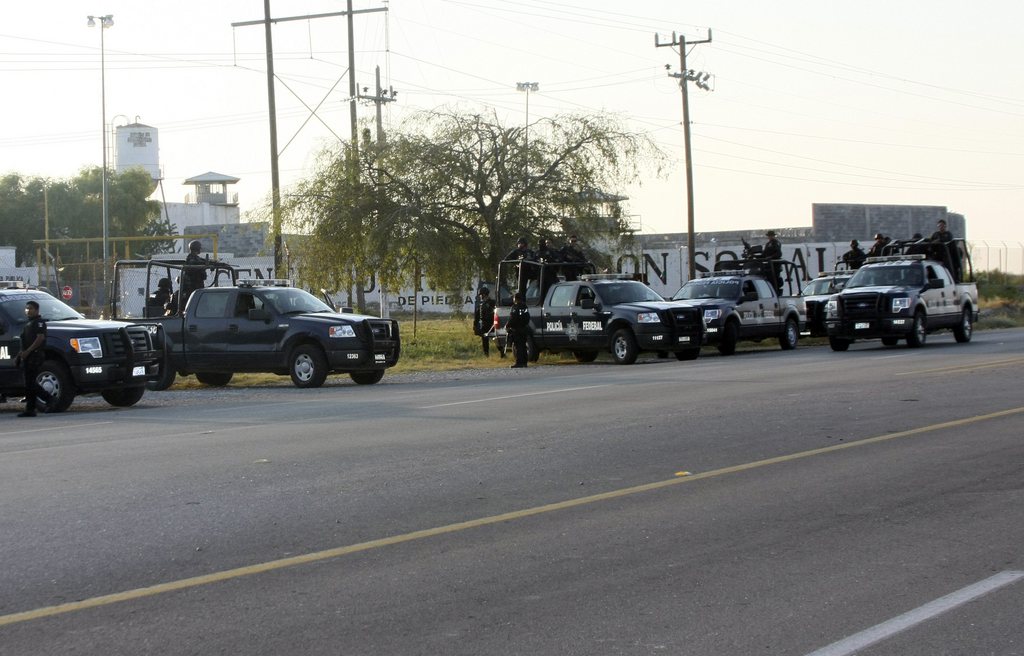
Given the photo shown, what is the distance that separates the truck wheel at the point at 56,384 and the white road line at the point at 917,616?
15.7 metres

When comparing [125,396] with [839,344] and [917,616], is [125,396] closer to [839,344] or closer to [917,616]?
[839,344]

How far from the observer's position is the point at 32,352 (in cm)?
1895

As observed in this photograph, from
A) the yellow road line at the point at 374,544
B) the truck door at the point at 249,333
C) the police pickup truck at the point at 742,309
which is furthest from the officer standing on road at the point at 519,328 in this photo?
the yellow road line at the point at 374,544

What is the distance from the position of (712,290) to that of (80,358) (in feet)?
53.6

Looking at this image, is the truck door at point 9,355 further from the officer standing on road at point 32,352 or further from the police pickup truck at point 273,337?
the police pickup truck at point 273,337

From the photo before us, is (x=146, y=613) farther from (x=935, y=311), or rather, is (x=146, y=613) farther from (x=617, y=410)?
(x=935, y=311)

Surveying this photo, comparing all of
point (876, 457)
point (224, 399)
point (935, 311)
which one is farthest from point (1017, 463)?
point (935, 311)

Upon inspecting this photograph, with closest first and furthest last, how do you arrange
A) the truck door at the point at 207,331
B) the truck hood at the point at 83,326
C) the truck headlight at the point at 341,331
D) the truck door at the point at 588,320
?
1. the truck hood at the point at 83,326
2. the truck headlight at the point at 341,331
3. the truck door at the point at 207,331
4. the truck door at the point at 588,320

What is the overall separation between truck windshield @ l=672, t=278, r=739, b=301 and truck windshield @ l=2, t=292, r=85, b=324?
14694mm

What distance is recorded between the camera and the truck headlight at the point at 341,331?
76.0ft

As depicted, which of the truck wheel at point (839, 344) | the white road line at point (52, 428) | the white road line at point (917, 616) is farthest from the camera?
the truck wheel at point (839, 344)

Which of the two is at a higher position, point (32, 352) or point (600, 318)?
point (600, 318)

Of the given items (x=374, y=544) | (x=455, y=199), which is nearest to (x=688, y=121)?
(x=455, y=199)

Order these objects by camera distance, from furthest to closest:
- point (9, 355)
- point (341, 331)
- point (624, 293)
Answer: point (624, 293) → point (341, 331) → point (9, 355)
